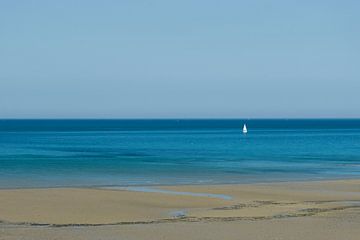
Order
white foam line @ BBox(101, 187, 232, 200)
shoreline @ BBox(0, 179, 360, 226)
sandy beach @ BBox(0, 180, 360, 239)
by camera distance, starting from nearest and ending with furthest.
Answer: sandy beach @ BBox(0, 180, 360, 239) < shoreline @ BBox(0, 179, 360, 226) < white foam line @ BBox(101, 187, 232, 200)

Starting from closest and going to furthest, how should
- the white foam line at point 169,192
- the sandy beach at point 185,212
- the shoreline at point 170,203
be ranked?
the sandy beach at point 185,212 < the shoreline at point 170,203 < the white foam line at point 169,192

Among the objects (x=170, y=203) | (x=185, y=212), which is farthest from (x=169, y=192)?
(x=185, y=212)

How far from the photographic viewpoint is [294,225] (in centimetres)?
2180

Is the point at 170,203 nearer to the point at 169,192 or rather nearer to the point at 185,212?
the point at 185,212

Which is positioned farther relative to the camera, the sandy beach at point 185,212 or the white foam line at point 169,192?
the white foam line at point 169,192

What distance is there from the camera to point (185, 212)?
25344 millimetres

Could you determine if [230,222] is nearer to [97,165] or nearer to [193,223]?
[193,223]

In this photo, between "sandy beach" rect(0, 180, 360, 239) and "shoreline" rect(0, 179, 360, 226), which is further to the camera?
"shoreline" rect(0, 179, 360, 226)

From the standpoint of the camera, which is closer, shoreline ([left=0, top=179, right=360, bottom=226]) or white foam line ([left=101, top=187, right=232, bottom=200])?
shoreline ([left=0, top=179, right=360, bottom=226])

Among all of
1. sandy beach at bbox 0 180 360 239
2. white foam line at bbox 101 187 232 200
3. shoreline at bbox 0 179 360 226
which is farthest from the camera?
white foam line at bbox 101 187 232 200

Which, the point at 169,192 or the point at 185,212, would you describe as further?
the point at 169,192

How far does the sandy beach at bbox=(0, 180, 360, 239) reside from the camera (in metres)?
20.5

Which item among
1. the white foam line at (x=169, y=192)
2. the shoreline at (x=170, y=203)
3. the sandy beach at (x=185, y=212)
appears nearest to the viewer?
the sandy beach at (x=185, y=212)

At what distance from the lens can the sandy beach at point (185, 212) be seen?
807 inches
